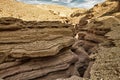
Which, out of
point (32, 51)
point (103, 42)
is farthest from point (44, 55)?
point (103, 42)

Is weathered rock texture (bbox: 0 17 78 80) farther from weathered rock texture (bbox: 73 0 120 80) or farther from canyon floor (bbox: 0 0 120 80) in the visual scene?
weathered rock texture (bbox: 73 0 120 80)

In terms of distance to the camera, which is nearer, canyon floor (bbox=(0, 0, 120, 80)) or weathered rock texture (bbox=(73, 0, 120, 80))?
weathered rock texture (bbox=(73, 0, 120, 80))

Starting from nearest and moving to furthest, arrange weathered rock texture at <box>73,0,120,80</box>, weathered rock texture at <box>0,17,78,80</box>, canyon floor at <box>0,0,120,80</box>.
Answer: weathered rock texture at <box>73,0,120,80</box>
canyon floor at <box>0,0,120,80</box>
weathered rock texture at <box>0,17,78,80</box>

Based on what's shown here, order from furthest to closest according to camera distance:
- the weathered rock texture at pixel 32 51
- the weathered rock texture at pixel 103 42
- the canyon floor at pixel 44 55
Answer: the weathered rock texture at pixel 32 51, the canyon floor at pixel 44 55, the weathered rock texture at pixel 103 42

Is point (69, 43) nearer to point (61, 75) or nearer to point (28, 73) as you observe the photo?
point (61, 75)

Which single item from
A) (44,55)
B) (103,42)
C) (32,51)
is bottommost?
(103,42)

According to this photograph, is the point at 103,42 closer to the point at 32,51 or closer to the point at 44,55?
the point at 44,55

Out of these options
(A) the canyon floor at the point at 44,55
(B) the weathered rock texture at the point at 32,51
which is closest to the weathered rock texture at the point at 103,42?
(A) the canyon floor at the point at 44,55

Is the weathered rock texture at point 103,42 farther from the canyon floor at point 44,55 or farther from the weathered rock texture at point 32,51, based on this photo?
the weathered rock texture at point 32,51

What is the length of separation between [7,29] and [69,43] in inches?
124

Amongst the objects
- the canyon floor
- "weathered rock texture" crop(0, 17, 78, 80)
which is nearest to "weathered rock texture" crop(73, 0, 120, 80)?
the canyon floor

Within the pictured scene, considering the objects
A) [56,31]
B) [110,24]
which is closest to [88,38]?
[110,24]

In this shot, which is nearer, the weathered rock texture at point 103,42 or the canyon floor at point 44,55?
the weathered rock texture at point 103,42

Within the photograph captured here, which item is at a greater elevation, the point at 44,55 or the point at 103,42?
the point at 44,55
